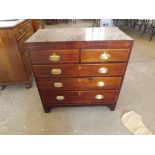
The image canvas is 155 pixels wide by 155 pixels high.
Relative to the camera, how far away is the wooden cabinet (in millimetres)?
1684

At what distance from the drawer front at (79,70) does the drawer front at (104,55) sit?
5 cm

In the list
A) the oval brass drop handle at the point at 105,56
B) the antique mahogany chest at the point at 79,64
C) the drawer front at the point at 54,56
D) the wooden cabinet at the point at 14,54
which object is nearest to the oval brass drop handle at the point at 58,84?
the antique mahogany chest at the point at 79,64

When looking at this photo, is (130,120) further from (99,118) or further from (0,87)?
(0,87)

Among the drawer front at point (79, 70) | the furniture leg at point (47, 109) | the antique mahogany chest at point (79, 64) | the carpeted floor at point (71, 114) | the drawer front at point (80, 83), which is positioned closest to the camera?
the antique mahogany chest at point (79, 64)

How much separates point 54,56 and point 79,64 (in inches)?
9.3

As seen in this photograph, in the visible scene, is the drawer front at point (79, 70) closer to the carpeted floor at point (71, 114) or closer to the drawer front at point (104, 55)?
the drawer front at point (104, 55)

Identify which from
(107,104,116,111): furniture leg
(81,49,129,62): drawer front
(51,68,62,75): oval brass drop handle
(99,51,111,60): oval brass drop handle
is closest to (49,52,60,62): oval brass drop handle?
(51,68,62,75): oval brass drop handle

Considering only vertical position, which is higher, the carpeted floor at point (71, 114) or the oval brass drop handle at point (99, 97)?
the oval brass drop handle at point (99, 97)

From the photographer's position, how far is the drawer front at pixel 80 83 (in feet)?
4.71
